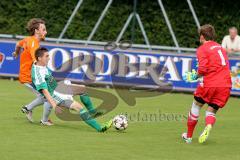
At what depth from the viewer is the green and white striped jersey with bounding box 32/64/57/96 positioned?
13992mm

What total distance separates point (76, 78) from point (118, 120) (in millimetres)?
8624

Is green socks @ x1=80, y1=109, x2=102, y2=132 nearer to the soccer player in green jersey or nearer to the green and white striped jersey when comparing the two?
the soccer player in green jersey

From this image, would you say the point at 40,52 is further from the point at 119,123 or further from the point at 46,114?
the point at 119,123

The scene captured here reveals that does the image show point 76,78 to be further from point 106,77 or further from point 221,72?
point 221,72

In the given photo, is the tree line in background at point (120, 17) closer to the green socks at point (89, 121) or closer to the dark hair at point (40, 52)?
the dark hair at point (40, 52)

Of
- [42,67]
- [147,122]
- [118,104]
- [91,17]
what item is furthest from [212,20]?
[42,67]

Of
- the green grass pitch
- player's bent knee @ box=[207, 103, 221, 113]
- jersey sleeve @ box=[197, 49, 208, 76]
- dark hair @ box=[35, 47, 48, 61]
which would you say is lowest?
the green grass pitch

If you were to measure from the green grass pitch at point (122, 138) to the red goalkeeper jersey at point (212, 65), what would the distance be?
100 centimetres

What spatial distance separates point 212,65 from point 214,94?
453mm

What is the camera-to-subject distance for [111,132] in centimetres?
1386

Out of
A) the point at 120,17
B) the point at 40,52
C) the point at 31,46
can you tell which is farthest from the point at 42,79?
the point at 120,17

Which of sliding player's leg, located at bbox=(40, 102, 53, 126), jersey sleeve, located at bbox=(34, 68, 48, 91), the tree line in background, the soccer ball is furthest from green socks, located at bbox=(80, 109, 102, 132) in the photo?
the tree line in background

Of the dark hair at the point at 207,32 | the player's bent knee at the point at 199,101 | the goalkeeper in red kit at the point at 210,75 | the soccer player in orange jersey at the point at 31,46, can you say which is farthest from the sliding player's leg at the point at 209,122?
the soccer player in orange jersey at the point at 31,46

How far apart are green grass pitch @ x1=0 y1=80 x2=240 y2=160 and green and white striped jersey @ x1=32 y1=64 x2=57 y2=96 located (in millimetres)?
706
